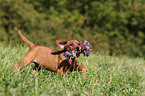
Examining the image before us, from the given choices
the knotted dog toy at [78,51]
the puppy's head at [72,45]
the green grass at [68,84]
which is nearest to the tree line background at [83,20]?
the green grass at [68,84]

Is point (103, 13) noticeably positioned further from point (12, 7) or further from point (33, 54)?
point (33, 54)

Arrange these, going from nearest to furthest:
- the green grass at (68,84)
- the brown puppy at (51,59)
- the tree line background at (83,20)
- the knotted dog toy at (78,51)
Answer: the green grass at (68,84) → the knotted dog toy at (78,51) → the brown puppy at (51,59) → the tree line background at (83,20)

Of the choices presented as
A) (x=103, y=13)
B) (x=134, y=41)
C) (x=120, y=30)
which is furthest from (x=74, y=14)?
(x=134, y=41)

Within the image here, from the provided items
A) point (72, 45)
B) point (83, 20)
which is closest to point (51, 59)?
point (72, 45)

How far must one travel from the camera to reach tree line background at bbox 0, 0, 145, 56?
19.7m

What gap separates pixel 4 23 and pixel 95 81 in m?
17.2

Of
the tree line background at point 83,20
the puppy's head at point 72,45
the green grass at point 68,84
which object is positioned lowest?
the green grass at point 68,84

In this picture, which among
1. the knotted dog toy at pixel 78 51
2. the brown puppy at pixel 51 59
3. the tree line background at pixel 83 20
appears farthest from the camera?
the tree line background at pixel 83 20

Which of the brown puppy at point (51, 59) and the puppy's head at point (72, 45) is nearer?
the puppy's head at point (72, 45)

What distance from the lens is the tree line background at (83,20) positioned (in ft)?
64.5

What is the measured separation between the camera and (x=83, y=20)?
23484mm

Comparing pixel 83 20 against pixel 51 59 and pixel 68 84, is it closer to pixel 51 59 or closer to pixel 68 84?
pixel 51 59

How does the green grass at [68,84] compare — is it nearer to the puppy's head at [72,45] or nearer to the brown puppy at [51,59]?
the brown puppy at [51,59]

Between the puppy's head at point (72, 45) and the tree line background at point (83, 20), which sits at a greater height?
the tree line background at point (83, 20)
